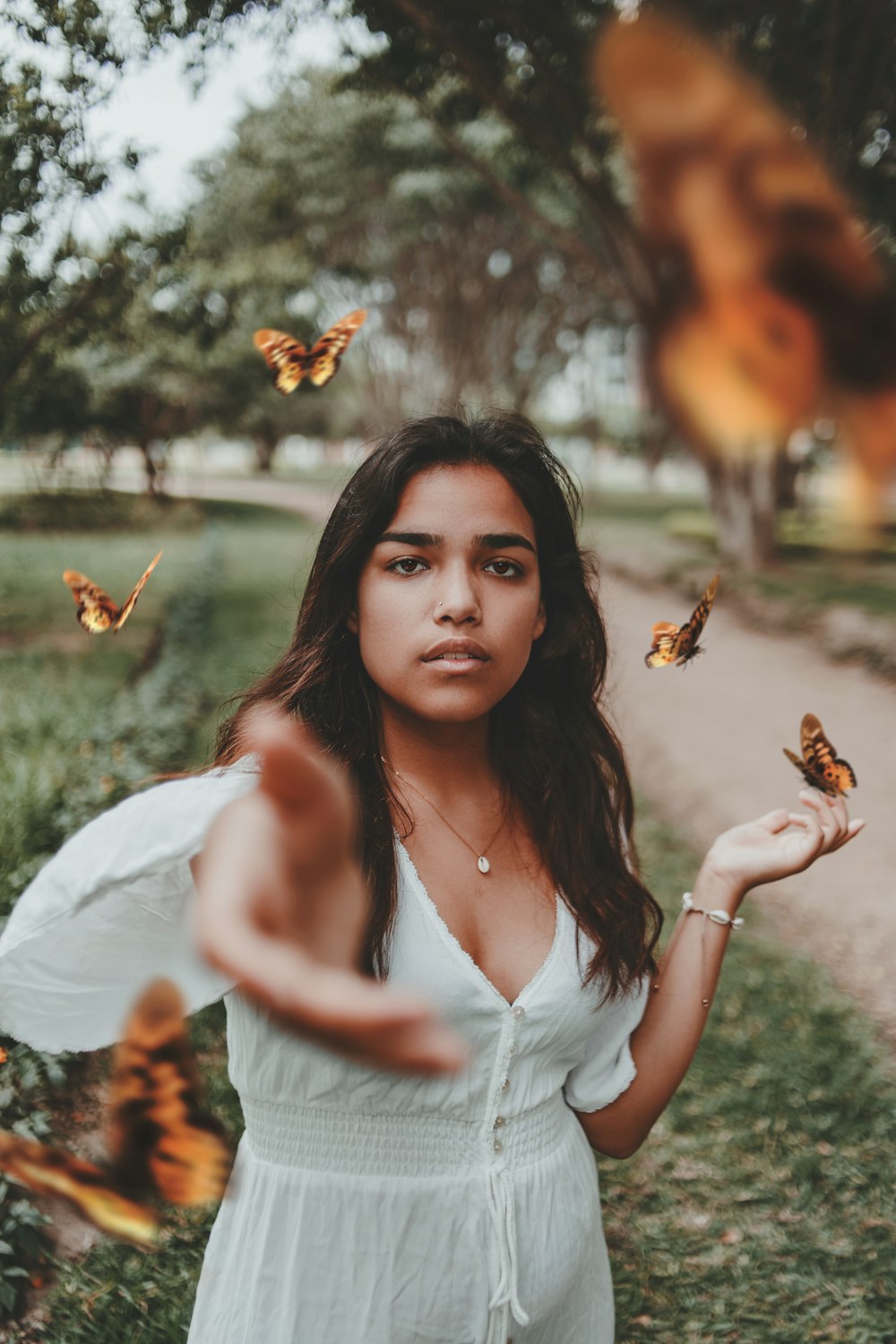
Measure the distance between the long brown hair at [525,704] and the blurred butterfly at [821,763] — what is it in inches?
14.2

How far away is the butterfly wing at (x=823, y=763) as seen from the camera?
1264mm

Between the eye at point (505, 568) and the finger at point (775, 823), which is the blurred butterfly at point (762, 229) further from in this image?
the finger at point (775, 823)

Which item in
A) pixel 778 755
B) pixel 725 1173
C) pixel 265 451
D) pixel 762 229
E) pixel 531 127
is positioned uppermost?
pixel 265 451

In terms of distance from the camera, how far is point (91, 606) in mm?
1178

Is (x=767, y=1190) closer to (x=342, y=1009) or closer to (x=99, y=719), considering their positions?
(x=342, y=1009)

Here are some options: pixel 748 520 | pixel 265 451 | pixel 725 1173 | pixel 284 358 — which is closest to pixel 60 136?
pixel 284 358

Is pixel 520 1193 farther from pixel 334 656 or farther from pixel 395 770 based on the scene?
pixel 334 656

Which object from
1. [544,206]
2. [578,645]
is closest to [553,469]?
[578,645]

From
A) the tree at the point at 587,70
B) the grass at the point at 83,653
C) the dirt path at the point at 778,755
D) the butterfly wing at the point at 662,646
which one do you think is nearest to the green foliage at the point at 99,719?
the grass at the point at 83,653

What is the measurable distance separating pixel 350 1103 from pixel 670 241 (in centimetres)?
112

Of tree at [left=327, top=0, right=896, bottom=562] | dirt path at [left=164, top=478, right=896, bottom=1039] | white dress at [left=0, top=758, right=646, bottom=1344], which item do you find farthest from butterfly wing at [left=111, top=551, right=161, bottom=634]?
dirt path at [left=164, top=478, right=896, bottom=1039]

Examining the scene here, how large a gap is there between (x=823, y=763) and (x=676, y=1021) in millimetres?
499

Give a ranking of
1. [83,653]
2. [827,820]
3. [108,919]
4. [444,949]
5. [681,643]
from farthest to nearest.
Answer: [83,653], [827,820], [444,949], [681,643], [108,919]

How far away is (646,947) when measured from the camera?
5.02ft
